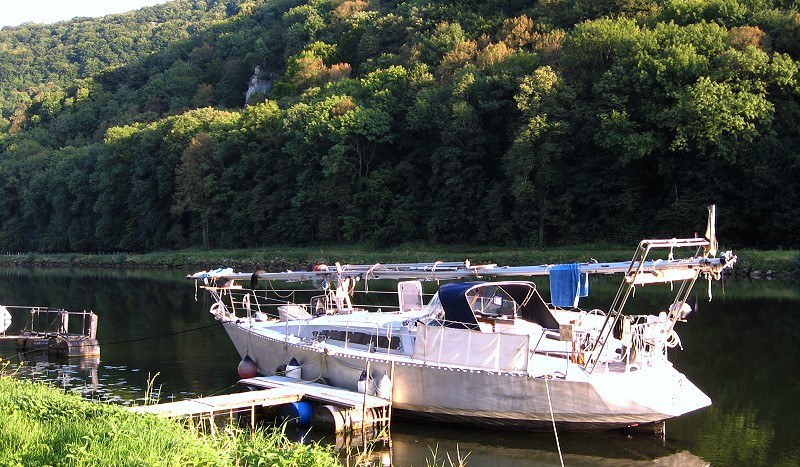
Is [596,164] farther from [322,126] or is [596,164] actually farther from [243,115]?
[243,115]

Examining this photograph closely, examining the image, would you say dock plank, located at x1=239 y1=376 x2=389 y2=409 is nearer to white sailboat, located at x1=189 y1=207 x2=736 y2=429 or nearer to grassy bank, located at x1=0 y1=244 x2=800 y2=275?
white sailboat, located at x1=189 y1=207 x2=736 y2=429

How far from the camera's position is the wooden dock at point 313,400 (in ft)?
64.5

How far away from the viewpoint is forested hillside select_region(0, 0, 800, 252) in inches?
2313

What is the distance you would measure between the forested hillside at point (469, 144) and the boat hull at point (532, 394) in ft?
135

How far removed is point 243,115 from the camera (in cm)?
9569

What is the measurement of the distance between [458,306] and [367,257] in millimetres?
48511

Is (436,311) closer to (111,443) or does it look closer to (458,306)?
(458,306)

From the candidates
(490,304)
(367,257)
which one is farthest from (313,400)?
(367,257)

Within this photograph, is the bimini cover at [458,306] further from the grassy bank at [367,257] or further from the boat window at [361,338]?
the grassy bank at [367,257]

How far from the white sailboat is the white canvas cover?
0.08ft

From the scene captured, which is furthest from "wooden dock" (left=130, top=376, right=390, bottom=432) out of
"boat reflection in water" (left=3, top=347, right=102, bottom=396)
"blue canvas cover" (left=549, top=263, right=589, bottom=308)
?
"boat reflection in water" (left=3, top=347, right=102, bottom=396)

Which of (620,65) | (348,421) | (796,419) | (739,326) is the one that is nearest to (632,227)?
(620,65)

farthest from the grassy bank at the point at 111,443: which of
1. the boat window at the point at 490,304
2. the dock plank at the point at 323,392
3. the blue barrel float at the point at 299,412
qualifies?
the boat window at the point at 490,304

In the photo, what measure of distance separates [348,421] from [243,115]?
3119 inches
